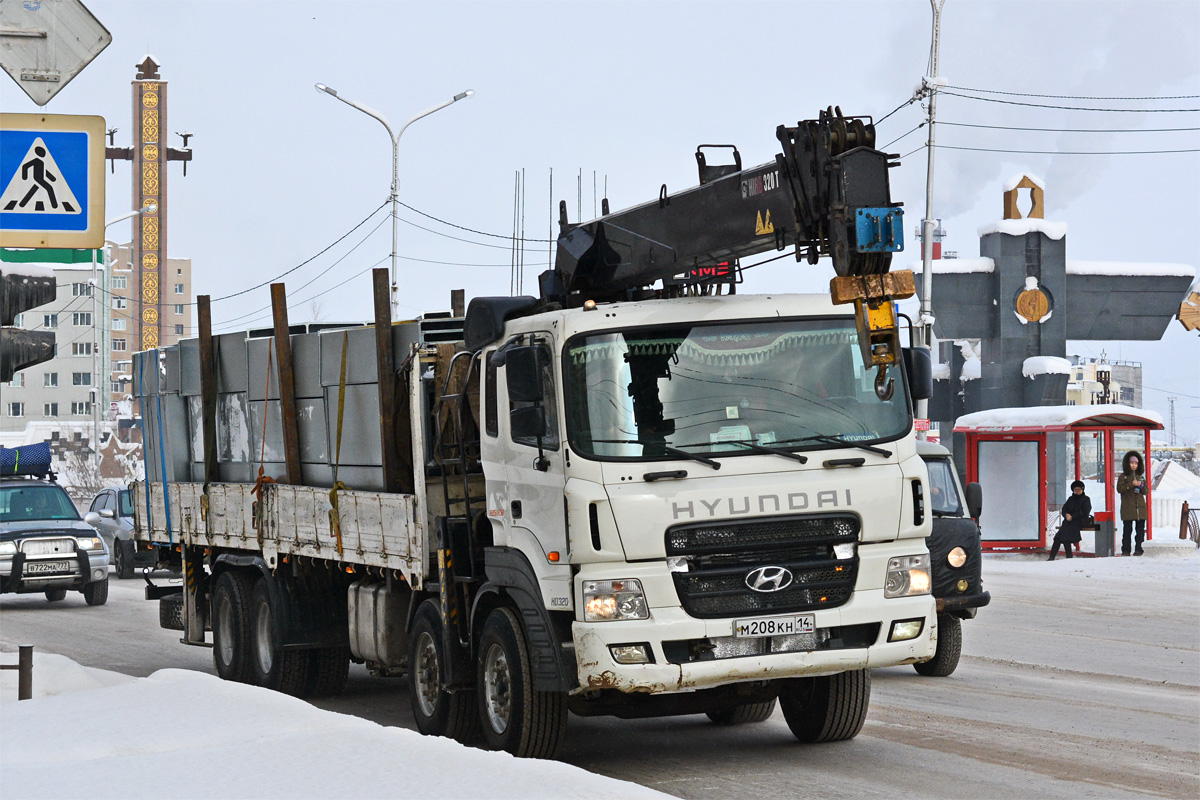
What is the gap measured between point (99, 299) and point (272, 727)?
403 feet

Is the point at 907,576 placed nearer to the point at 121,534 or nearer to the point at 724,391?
the point at 724,391

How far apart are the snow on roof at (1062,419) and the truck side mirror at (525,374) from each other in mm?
23705

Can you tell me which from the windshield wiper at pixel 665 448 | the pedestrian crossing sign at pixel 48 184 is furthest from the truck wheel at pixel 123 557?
the windshield wiper at pixel 665 448

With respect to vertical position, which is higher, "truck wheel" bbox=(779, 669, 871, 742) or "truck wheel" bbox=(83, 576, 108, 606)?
"truck wheel" bbox=(779, 669, 871, 742)

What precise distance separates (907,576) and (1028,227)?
1406 inches

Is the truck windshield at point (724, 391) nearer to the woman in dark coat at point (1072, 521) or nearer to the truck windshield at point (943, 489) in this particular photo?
the truck windshield at point (943, 489)

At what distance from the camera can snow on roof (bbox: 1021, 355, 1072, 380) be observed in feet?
138

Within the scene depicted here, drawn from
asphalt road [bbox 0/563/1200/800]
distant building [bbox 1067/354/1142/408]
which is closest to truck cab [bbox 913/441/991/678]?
asphalt road [bbox 0/563/1200/800]

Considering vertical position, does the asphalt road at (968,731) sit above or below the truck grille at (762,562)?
below

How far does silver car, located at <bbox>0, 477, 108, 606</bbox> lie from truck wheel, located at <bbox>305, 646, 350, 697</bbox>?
35.3ft

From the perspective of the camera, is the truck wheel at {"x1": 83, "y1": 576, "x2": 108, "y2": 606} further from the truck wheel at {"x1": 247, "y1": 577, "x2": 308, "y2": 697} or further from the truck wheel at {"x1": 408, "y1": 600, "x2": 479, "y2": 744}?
the truck wheel at {"x1": 408, "y1": 600, "x2": 479, "y2": 744}

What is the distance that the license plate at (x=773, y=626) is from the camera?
824 cm

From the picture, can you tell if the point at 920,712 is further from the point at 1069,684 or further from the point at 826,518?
the point at 826,518

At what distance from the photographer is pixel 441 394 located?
1021cm
